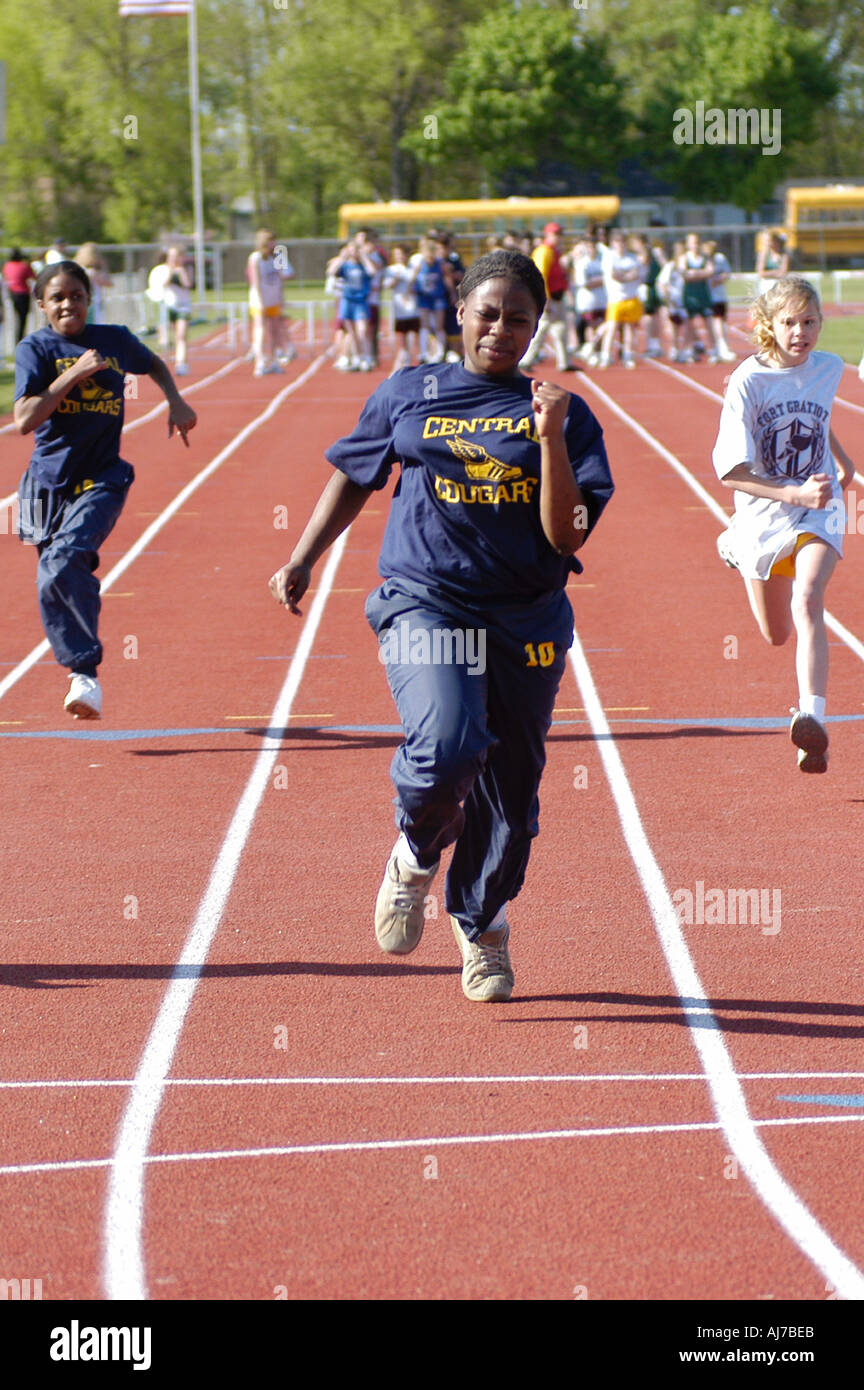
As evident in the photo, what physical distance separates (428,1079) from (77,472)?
4.43 metres

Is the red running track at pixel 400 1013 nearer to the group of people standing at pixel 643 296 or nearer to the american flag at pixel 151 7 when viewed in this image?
the group of people standing at pixel 643 296

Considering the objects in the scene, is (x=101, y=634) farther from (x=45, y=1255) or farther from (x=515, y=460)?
(x=45, y=1255)

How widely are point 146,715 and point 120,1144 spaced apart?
16.5 feet

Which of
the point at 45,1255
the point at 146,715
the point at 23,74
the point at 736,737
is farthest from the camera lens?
the point at 23,74

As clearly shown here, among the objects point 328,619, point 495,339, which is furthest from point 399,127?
point 495,339

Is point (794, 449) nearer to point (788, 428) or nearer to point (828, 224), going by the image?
point (788, 428)

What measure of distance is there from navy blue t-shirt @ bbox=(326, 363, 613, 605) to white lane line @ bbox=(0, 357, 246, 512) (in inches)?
477

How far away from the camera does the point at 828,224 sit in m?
56.0

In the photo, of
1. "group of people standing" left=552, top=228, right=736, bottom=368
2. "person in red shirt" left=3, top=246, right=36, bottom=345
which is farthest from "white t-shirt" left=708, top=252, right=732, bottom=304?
"person in red shirt" left=3, top=246, right=36, bottom=345

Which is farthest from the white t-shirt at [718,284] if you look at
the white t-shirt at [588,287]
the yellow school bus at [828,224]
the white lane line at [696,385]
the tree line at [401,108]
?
the tree line at [401,108]

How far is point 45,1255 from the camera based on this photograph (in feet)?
12.3

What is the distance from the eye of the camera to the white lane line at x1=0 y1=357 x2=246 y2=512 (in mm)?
16969

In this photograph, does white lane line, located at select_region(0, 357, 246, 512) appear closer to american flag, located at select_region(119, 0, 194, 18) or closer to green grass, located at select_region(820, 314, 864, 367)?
american flag, located at select_region(119, 0, 194, 18)
